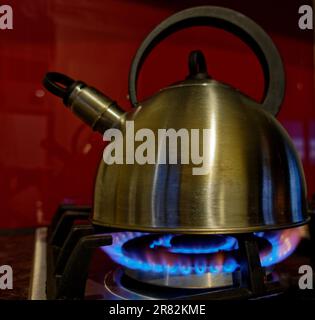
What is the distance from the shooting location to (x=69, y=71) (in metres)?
0.89

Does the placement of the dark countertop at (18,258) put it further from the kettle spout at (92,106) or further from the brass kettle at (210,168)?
the kettle spout at (92,106)

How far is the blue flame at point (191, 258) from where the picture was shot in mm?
479

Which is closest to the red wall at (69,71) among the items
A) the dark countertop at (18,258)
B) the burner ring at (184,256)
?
the dark countertop at (18,258)

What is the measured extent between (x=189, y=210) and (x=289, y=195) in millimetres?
137

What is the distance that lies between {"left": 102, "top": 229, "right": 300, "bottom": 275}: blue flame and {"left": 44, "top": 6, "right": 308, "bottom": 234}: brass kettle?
0.06 m

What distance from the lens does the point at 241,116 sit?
51 cm

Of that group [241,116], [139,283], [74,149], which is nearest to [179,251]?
[139,283]

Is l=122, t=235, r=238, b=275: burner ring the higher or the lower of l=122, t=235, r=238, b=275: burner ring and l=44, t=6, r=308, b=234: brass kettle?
the lower

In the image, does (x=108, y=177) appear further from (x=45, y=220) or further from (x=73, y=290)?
(x=45, y=220)

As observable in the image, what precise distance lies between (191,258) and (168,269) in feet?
0.10

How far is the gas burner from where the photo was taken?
48 centimetres

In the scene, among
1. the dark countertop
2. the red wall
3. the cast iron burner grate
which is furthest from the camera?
the red wall

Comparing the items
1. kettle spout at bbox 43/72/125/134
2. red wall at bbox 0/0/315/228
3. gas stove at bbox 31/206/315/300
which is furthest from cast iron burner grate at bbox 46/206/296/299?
red wall at bbox 0/0/315/228

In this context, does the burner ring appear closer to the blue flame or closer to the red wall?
the blue flame
